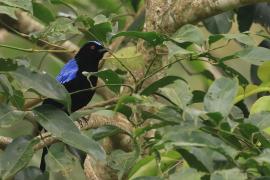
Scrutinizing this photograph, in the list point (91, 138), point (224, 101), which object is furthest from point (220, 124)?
point (91, 138)

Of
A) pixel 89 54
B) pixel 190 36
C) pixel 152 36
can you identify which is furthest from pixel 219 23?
pixel 152 36

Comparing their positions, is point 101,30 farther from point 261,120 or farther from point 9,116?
point 261,120

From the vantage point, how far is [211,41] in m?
1.87

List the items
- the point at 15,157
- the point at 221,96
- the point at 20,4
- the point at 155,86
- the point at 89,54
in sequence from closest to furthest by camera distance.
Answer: the point at 221,96 < the point at 15,157 < the point at 20,4 < the point at 155,86 < the point at 89,54

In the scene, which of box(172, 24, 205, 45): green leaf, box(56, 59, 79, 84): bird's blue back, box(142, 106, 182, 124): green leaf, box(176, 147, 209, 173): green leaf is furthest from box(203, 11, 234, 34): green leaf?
box(176, 147, 209, 173): green leaf

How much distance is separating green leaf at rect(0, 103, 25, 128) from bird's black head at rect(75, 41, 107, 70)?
70.0 inches

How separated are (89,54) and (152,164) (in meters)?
1.84

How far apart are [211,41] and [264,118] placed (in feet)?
1.09

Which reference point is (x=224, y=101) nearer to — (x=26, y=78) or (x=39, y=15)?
(x=26, y=78)

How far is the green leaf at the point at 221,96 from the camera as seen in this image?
1512 millimetres

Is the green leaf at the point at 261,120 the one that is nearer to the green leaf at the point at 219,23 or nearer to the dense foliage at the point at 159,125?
the dense foliage at the point at 159,125

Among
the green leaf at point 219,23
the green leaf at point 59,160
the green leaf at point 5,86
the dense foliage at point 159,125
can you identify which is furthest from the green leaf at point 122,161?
the green leaf at point 219,23

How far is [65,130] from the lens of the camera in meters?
1.70

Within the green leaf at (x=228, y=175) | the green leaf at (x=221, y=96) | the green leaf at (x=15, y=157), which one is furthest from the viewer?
the green leaf at (x=15, y=157)
